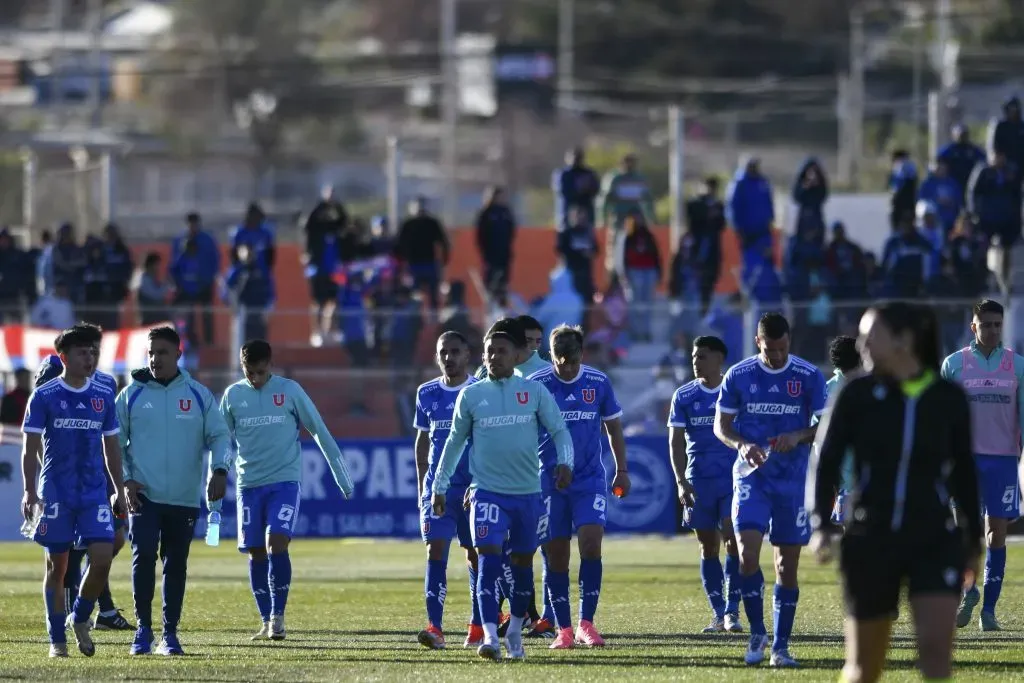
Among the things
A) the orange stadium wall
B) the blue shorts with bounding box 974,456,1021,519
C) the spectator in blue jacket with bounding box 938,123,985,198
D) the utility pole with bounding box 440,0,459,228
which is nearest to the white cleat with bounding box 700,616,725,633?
the blue shorts with bounding box 974,456,1021,519

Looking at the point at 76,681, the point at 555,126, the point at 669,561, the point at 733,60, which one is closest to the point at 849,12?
the point at 733,60

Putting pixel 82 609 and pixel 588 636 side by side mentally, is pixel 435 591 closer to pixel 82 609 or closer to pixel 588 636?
pixel 588 636

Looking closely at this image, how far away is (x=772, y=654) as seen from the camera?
12.2 metres

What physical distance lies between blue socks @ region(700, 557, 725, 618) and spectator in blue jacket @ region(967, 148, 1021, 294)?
1326cm

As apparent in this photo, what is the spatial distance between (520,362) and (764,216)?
51.6ft

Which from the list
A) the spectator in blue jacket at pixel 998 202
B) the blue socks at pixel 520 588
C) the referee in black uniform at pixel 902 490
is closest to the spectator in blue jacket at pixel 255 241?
the spectator in blue jacket at pixel 998 202

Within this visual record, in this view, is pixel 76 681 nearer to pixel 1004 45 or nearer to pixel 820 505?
pixel 820 505

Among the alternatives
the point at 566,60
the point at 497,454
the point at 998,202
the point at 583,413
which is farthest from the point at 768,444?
the point at 566,60

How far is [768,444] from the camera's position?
40.9 ft

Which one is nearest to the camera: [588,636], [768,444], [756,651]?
[756,651]

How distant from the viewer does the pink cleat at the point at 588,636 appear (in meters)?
13.7

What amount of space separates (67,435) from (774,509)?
460 centimetres

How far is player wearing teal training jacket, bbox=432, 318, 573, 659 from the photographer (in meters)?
12.6

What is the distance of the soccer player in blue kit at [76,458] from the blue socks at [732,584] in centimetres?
455
